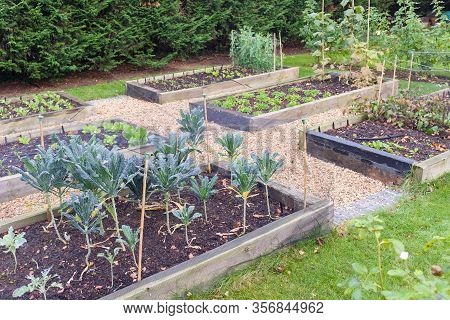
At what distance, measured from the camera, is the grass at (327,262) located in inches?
123

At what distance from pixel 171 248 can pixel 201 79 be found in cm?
573

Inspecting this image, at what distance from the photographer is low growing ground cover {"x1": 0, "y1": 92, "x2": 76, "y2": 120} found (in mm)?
6609

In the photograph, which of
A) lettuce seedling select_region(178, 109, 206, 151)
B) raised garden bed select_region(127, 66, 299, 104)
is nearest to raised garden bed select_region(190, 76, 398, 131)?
raised garden bed select_region(127, 66, 299, 104)

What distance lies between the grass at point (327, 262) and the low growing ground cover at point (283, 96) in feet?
9.66

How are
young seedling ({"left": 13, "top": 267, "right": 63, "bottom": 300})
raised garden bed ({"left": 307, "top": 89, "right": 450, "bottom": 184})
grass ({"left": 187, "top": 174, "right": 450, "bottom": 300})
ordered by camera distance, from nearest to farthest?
1. young seedling ({"left": 13, "top": 267, "right": 63, "bottom": 300})
2. grass ({"left": 187, "top": 174, "right": 450, "bottom": 300})
3. raised garden bed ({"left": 307, "top": 89, "right": 450, "bottom": 184})

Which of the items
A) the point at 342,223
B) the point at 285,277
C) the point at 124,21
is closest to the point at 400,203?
the point at 342,223

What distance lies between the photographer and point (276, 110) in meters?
6.64

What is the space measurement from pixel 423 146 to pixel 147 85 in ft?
15.7

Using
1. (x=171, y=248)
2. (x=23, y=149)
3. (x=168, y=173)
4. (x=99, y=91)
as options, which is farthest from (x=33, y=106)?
(x=171, y=248)

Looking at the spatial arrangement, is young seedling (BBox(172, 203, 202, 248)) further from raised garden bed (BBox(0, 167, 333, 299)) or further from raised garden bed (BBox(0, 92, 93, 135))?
raised garden bed (BBox(0, 92, 93, 135))

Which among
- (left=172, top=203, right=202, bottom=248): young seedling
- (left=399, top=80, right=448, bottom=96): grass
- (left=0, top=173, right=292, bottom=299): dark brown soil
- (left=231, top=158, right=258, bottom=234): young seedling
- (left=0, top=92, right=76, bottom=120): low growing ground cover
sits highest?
(left=231, top=158, right=258, bottom=234): young seedling
